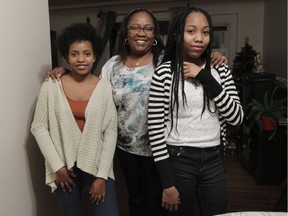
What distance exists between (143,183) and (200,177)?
398 millimetres

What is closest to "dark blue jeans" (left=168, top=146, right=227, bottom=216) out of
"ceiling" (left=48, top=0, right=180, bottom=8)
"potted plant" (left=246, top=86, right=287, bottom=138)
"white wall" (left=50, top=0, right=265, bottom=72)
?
"potted plant" (left=246, top=86, right=287, bottom=138)

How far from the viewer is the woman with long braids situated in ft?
3.55

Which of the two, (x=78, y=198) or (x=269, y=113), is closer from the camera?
(x=78, y=198)

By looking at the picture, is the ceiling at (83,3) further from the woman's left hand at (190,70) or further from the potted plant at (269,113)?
the woman's left hand at (190,70)

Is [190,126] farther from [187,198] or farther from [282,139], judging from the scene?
[282,139]

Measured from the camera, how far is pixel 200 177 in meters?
1.14

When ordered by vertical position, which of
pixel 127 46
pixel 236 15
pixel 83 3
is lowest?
pixel 127 46

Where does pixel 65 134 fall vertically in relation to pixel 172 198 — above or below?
above

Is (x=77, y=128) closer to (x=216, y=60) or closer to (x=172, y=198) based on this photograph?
(x=172, y=198)

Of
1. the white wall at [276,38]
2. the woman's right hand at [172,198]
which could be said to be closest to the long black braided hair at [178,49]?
the woman's right hand at [172,198]

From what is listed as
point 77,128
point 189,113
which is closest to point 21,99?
point 77,128

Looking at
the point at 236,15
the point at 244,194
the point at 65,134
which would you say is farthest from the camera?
the point at 236,15

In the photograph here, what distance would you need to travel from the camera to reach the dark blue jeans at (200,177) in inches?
44.1

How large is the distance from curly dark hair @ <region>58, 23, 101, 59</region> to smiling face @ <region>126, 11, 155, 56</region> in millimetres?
193
